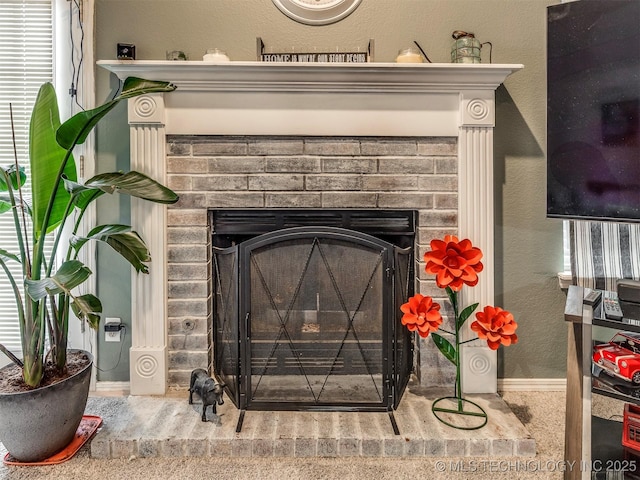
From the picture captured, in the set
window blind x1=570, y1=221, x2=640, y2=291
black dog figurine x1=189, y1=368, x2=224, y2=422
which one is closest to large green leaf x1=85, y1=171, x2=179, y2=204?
black dog figurine x1=189, y1=368, x2=224, y2=422

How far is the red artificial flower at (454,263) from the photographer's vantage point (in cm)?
174

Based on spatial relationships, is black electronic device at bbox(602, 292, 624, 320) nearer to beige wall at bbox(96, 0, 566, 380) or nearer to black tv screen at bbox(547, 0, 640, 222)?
black tv screen at bbox(547, 0, 640, 222)

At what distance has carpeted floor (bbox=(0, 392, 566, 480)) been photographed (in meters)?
1.56

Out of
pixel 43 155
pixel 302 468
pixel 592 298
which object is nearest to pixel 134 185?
pixel 43 155

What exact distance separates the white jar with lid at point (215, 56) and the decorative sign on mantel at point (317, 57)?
0.54 ft

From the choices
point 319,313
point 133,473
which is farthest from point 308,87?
point 133,473

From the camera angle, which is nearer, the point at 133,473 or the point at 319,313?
the point at 133,473

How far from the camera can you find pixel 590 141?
1.71 meters

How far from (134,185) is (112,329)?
890 mm

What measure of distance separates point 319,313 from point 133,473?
0.92 metres

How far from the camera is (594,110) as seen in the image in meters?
1.69

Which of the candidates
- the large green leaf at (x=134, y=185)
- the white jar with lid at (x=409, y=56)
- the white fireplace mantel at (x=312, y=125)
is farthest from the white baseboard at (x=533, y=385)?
the large green leaf at (x=134, y=185)

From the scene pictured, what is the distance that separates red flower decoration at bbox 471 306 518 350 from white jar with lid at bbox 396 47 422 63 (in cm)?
117

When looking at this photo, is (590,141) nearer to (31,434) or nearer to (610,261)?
(610,261)
